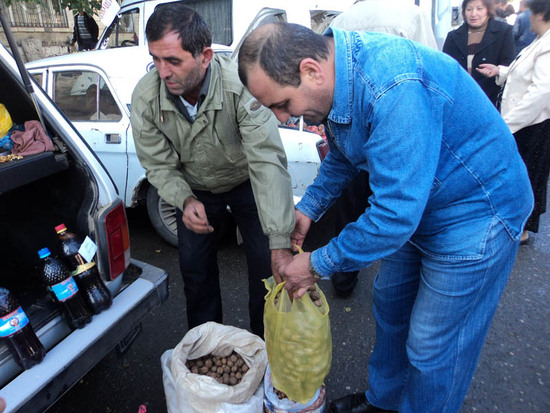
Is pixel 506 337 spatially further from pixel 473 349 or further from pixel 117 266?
pixel 117 266

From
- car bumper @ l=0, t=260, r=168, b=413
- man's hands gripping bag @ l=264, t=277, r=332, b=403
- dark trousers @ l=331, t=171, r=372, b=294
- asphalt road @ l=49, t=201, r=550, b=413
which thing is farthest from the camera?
dark trousers @ l=331, t=171, r=372, b=294

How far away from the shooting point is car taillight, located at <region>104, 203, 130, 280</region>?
6.49ft

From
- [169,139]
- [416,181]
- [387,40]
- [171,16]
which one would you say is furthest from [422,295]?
[171,16]

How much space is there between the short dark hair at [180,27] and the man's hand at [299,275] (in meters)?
1.04

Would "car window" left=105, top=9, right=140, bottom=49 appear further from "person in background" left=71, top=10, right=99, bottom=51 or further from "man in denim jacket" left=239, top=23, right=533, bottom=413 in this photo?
"man in denim jacket" left=239, top=23, right=533, bottom=413

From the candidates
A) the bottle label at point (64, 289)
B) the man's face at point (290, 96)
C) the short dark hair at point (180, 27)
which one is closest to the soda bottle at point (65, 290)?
the bottle label at point (64, 289)

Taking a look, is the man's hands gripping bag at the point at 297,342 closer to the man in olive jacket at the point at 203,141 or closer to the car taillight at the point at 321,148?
the man in olive jacket at the point at 203,141

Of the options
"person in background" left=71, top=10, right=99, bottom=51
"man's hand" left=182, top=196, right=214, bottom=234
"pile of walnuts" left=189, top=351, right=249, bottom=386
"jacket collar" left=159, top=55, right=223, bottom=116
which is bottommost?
"pile of walnuts" left=189, top=351, right=249, bottom=386

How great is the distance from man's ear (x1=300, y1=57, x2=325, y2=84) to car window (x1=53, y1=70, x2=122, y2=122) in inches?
108

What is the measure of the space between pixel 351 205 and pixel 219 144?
3.80 ft

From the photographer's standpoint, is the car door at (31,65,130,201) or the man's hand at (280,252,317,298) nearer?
the man's hand at (280,252,317,298)

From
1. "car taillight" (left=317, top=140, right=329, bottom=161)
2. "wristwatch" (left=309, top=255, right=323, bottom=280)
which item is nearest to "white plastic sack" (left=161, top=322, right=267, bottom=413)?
"wristwatch" (left=309, top=255, right=323, bottom=280)

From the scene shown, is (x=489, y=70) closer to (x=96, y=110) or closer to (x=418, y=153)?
(x=418, y=153)

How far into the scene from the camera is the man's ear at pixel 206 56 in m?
1.84
